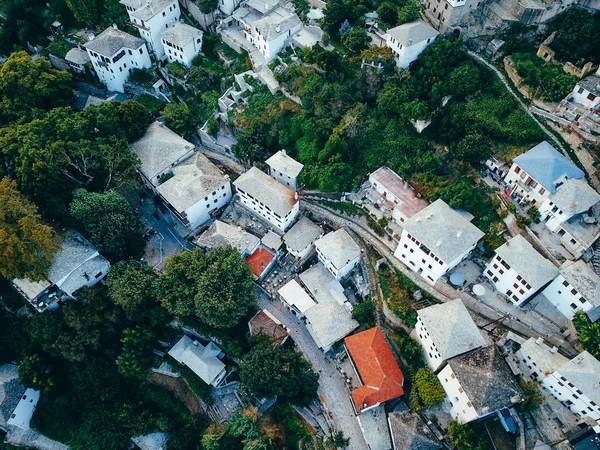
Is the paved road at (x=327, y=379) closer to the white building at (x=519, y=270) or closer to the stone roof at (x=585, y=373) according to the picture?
the white building at (x=519, y=270)

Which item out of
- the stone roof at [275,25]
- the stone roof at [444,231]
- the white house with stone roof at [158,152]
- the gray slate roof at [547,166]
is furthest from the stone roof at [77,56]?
the gray slate roof at [547,166]

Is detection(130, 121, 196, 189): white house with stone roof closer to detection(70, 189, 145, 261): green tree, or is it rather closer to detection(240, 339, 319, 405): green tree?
detection(70, 189, 145, 261): green tree

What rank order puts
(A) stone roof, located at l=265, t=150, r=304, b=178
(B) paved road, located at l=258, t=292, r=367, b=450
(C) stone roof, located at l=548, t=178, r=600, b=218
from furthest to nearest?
1. (A) stone roof, located at l=265, t=150, r=304, b=178
2. (B) paved road, located at l=258, t=292, r=367, b=450
3. (C) stone roof, located at l=548, t=178, r=600, b=218

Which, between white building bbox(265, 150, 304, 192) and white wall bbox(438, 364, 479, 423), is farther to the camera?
white building bbox(265, 150, 304, 192)

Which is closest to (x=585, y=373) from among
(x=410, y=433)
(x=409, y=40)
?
(x=410, y=433)

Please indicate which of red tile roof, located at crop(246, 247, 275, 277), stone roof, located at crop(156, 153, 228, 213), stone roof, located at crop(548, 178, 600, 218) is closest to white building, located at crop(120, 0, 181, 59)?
stone roof, located at crop(156, 153, 228, 213)

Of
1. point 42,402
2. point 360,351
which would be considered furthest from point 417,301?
point 42,402

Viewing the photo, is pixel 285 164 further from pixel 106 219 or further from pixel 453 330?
pixel 453 330

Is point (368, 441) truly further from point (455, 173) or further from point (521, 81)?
point (521, 81)
